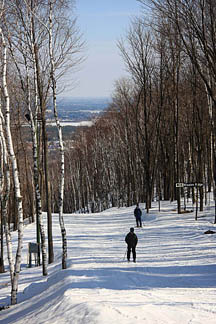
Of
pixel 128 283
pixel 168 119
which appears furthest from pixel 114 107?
pixel 128 283

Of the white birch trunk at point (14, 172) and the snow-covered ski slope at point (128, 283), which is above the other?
the white birch trunk at point (14, 172)

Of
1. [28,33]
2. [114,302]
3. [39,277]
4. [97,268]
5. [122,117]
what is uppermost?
[28,33]

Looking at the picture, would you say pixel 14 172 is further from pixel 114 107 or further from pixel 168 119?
pixel 114 107

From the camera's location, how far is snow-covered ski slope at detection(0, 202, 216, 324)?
919 cm

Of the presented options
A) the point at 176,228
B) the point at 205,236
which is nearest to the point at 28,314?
the point at 205,236

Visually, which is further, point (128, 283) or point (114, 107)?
point (114, 107)

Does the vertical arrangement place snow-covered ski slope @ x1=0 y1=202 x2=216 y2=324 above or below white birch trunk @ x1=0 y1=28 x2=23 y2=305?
below

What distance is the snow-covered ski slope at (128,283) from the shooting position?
362 inches

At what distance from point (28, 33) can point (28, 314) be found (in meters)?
9.16

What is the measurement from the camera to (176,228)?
75.4ft

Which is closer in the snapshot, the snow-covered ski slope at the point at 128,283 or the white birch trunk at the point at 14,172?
the snow-covered ski slope at the point at 128,283

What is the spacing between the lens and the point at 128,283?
12.6 m

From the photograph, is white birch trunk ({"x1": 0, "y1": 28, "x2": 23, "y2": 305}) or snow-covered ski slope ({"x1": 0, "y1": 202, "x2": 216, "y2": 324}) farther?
white birch trunk ({"x1": 0, "y1": 28, "x2": 23, "y2": 305})

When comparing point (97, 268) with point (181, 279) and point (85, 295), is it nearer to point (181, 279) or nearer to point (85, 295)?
point (181, 279)
